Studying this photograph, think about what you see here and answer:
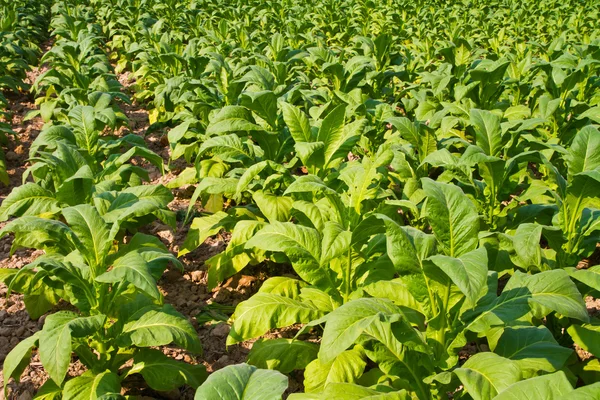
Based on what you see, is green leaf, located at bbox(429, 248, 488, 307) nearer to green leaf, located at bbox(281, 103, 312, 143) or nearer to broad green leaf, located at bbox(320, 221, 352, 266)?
broad green leaf, located at bbox(320, 221, 352, 266)

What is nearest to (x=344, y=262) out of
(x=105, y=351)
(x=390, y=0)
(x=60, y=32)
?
(x=105, y=351)

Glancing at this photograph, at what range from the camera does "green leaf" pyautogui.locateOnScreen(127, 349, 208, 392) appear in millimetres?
2645

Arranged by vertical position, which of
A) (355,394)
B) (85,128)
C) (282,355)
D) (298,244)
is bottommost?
(282,355)

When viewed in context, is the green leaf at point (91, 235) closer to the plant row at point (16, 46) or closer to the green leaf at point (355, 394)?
the green leaf at point (355, 394)

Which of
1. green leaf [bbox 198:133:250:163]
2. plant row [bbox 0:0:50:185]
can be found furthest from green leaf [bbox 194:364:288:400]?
plant row [bbox 0:0:50:185]

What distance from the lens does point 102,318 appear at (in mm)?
2525

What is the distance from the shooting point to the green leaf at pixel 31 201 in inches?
134

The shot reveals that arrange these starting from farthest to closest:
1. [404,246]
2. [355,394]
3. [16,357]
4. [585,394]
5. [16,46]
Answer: [16,46]
[16,357]
[404,246]
[355,394]
[585,394]

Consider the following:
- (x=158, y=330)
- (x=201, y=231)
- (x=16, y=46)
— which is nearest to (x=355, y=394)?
(x=158, y=330)

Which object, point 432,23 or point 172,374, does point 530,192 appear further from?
point 432,23

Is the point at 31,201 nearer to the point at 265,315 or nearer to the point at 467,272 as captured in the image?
the point at 265,315

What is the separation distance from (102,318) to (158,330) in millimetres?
262

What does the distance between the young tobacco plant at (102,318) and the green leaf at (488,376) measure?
126 cm

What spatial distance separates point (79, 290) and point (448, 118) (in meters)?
3.25
